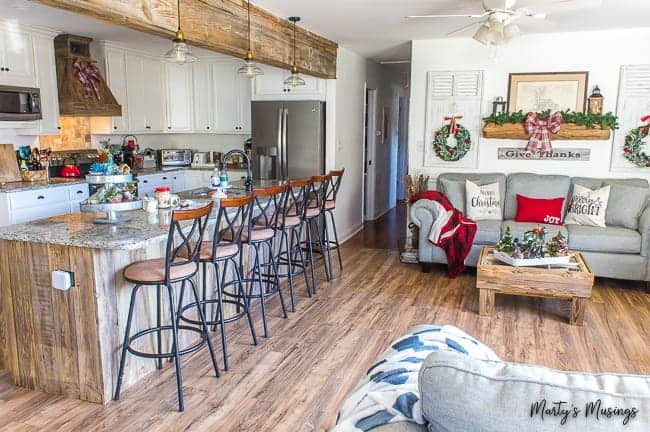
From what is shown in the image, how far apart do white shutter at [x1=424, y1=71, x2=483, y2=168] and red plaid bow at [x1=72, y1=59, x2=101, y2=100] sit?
147 inches

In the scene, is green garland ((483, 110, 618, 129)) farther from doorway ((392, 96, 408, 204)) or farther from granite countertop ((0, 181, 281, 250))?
doorway ((392, 96, 408, 204))

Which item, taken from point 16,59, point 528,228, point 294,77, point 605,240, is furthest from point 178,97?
point 605,240

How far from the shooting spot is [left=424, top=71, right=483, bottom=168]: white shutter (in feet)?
18.9

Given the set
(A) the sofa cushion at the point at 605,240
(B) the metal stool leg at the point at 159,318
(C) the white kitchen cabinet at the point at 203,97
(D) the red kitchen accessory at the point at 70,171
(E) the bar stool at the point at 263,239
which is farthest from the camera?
(C) the white kitchen cabinet at the point at 203,97

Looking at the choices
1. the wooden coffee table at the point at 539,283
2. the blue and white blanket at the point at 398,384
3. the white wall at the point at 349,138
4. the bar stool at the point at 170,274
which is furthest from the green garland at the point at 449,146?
the blue and white blanket at the point at 398,384

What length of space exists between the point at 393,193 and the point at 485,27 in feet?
20.0

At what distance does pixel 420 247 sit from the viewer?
5270mm

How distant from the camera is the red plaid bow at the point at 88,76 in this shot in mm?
5547

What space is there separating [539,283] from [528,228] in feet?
3.74

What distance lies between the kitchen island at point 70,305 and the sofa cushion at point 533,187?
3817 millimetres

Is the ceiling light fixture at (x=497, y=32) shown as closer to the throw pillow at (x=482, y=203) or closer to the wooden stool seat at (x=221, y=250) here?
the throw pillow at (x=482, y=203)

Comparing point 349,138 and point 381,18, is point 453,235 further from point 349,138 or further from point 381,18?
point 349,138

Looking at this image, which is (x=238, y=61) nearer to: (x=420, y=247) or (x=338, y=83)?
(x=338, y=83)

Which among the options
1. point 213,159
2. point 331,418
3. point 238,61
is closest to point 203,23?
point 331,418
